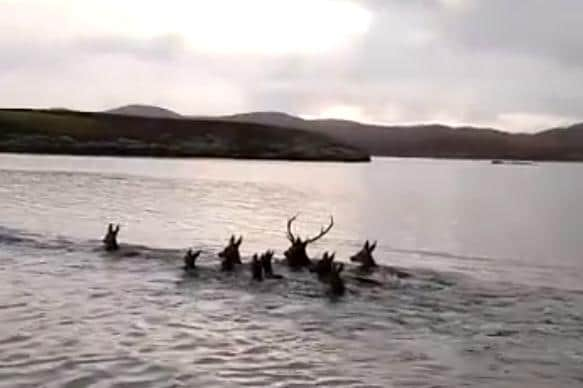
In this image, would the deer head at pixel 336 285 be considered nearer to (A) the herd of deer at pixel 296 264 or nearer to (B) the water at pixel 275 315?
(A) the herd of deer at pixel 296 264

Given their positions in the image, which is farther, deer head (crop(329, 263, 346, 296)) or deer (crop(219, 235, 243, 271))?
deer (crop(219, 235, 243, 271))

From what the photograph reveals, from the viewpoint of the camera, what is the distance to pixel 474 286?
2536 cm

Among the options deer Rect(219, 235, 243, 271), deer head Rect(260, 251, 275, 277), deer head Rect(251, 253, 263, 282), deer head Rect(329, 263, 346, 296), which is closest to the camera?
deer head Rect(329, 263, 346, 296)

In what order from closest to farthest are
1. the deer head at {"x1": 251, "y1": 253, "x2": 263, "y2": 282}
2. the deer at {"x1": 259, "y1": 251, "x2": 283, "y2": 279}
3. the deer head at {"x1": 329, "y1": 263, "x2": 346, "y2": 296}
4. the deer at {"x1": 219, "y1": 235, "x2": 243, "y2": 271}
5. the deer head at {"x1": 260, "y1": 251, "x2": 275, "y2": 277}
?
the deer head at {"x1": 329, "y1": 263, "x2": 346, "y2": 296}, the deer head at {"x1": 251, "y1": 253, "x2": 263, "y2": 282}, the deer at {"x1": 259, "y1": 251, "x2": 283, "y2": 279}, the deer head at {"x1": 260, "y1": 251, "x2": 275, "y2": 277}, the deer at {"x1": 219, "y1": 235, "x2": 243, "y2": 271}

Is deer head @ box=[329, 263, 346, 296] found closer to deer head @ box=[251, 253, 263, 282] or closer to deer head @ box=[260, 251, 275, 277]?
deer head @ box=[251, 253, 263, 282]

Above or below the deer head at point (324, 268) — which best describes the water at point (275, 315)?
below

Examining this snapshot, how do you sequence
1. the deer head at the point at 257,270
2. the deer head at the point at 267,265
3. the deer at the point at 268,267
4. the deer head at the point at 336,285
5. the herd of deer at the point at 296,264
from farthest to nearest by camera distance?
the deer head at the point at 267,265 → the deer at the point at 268,267 → the deer head at the point at 257,270 → the herd of deer at the point at 296,264 → the deer head at the point at 336,285

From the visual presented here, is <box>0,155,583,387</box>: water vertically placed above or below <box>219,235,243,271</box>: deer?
below

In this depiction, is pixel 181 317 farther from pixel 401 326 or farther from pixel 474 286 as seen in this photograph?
pixel 474 286

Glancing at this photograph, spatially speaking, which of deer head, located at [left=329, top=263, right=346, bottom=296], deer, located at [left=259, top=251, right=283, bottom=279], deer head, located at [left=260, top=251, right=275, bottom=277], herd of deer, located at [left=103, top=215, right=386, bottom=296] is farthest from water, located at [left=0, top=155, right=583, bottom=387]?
deer head, located at [left=260, top=251, right=275, bottom=277]

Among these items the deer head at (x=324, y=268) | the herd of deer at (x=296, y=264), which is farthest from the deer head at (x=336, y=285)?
the deer head at (x=324, y=268)

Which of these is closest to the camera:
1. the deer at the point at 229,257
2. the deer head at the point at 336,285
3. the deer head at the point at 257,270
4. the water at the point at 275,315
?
the water at the point at 275,315

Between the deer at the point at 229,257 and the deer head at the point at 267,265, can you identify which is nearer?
the deer head at the point at 267,265

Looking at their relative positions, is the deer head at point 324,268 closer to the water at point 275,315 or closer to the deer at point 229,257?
the water at point 275,315
